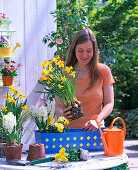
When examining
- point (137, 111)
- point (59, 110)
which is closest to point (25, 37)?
point (59, 110)

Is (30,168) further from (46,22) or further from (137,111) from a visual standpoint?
(137,111)

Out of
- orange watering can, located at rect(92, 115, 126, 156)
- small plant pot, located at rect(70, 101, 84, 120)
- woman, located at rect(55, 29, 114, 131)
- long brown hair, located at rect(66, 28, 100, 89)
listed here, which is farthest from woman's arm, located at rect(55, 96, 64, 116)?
orange watering can, located at rect(92, 115, 126, 156)

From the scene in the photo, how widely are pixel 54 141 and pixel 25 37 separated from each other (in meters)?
1.52

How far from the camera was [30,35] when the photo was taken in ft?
11.0

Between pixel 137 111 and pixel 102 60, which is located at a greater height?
pixel 102 60

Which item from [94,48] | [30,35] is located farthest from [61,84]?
[30,35]

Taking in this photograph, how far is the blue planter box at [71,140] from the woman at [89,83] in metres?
0.29

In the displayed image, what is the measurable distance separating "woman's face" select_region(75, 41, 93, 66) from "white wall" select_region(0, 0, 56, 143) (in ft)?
3.36

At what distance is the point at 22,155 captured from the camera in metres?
2.07

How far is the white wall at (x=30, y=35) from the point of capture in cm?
325

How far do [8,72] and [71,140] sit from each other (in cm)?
134

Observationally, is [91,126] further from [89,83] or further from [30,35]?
[30,35]

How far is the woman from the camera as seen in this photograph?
7.88 ft

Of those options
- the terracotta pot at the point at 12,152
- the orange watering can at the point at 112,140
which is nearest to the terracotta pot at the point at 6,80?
the terracotta pot at the point at 12,152
